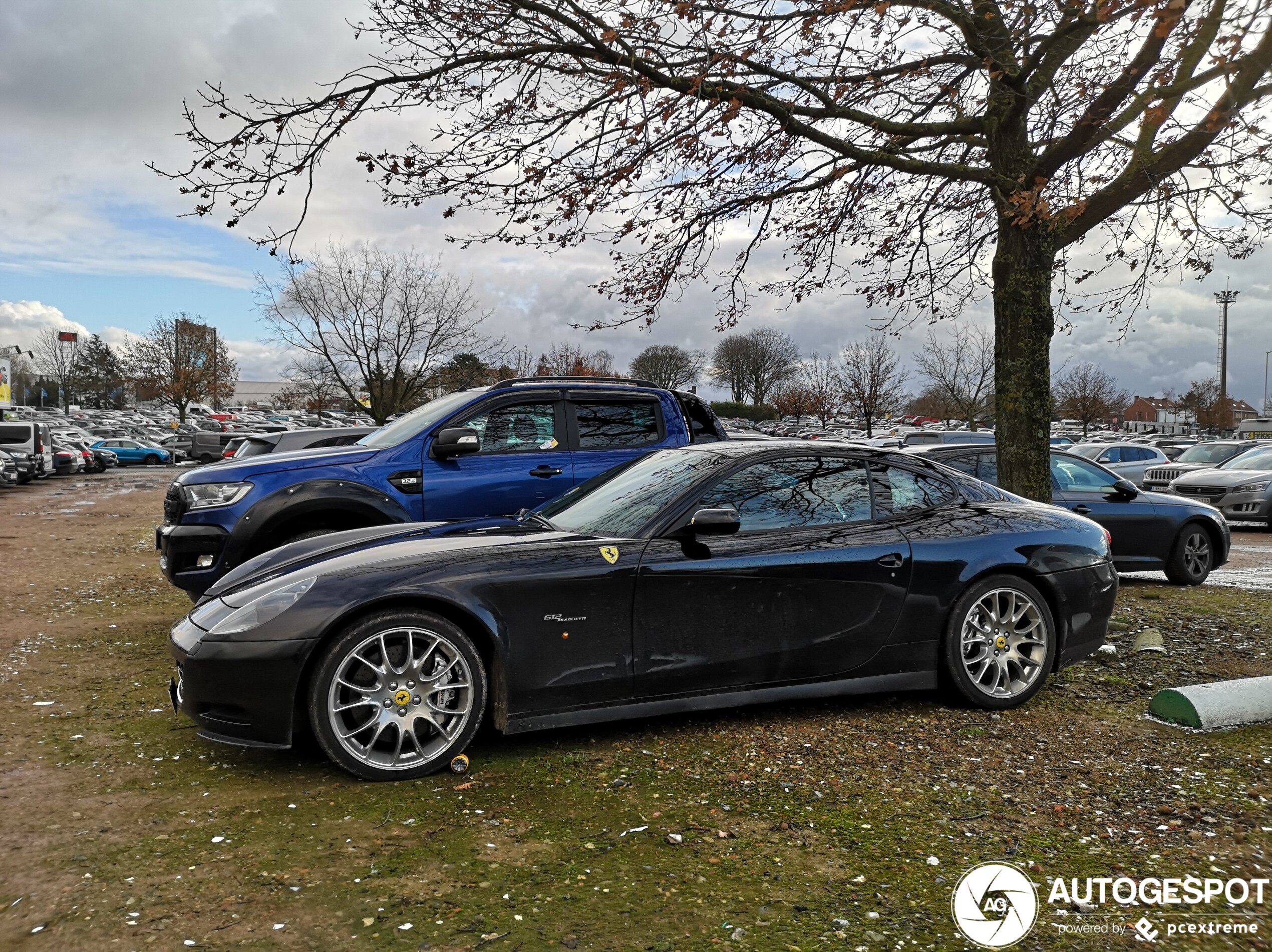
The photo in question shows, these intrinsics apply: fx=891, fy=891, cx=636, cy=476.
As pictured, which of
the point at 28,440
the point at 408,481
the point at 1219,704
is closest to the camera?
the point at 1219,704

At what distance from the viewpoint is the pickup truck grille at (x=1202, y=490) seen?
17.0 meters

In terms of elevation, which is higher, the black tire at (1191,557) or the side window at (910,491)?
the side window at (910,491)

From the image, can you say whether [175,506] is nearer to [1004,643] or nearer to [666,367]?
[1004,643]

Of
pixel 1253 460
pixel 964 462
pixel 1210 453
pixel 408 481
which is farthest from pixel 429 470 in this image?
pixel 1210 453

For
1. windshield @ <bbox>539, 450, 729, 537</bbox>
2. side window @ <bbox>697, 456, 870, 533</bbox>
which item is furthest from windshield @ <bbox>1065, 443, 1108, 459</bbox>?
windshield @ <bbox>539, 450, 729, 537</bbox>

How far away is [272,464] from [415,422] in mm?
1094

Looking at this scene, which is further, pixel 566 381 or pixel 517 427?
pixel 566 381

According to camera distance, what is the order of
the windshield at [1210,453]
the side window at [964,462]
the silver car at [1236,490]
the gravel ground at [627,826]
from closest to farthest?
1. the gravel ground at [627,826]
2. the side window at [964,462]
3. the silver car at [1236,490]
4. the windshield at [1210,453]

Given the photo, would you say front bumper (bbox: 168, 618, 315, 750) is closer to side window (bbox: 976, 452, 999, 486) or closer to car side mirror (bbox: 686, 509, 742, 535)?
car side mirror (bbox: 686, 509, 742, 535)

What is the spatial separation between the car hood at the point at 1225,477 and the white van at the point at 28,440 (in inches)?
1227

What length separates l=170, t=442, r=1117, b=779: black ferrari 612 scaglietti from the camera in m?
3.65

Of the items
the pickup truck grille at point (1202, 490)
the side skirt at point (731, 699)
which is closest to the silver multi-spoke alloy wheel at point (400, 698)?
the side skirt at point (731, 699)

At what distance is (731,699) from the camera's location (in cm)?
415

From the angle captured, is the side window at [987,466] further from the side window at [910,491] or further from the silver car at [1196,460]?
the silver car at [1196,460]
